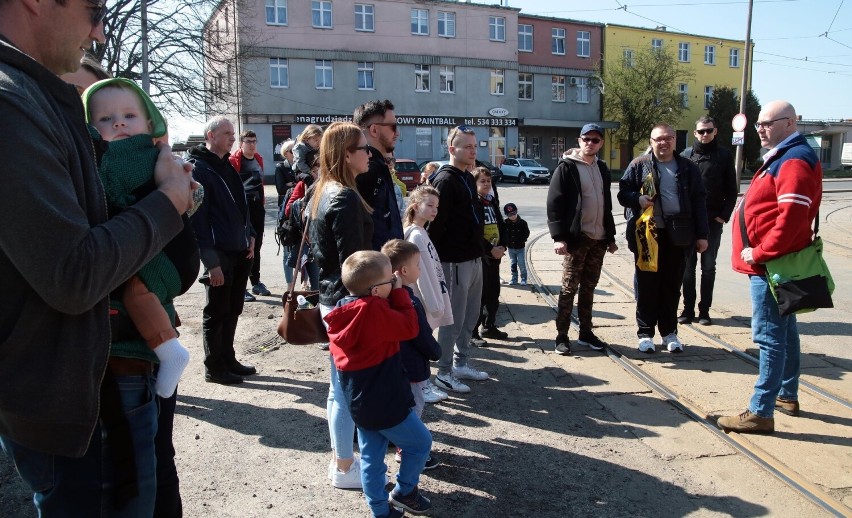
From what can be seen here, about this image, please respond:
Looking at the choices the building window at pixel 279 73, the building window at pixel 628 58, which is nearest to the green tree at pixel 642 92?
the building window at pixel 628 58

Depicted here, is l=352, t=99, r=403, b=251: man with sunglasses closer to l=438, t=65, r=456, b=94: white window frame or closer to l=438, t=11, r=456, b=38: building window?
l=438, t=65, r=456, b=94: white window frame

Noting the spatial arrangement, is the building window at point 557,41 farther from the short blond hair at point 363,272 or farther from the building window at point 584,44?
the short blond hair at point 363,272

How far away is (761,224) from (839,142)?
7071cm

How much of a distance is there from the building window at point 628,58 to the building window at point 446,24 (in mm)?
13216

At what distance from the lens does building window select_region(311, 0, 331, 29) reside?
36875mm

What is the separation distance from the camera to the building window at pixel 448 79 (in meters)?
40.5

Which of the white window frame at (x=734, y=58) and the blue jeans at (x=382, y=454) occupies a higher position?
the white window frame at (x=734, y=58)

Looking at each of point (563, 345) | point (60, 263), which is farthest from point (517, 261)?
point (60, 263)

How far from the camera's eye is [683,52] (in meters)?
49.6

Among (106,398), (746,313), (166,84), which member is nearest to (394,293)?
(106,398)

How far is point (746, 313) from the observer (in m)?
7.00

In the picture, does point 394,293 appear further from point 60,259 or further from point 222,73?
point 222,73

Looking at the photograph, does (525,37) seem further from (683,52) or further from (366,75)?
(683,52)

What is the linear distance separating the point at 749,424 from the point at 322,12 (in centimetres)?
3762
